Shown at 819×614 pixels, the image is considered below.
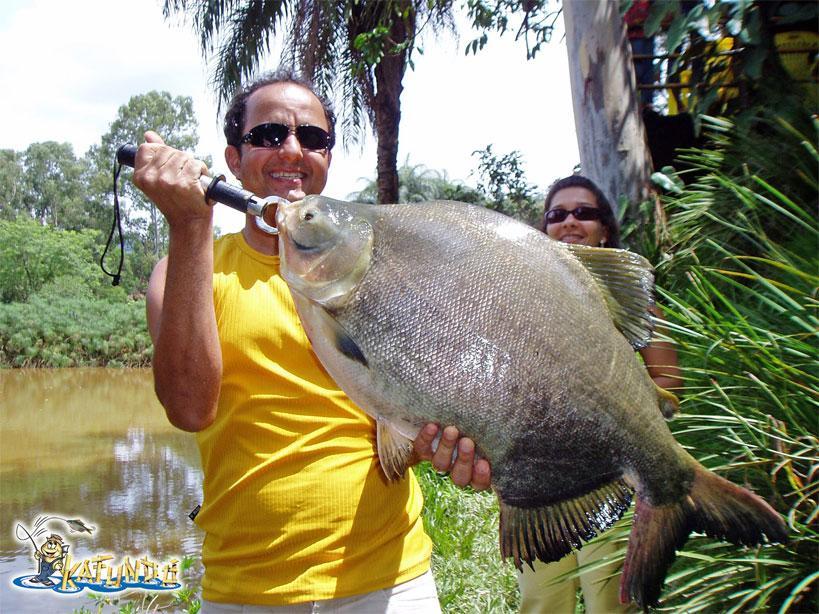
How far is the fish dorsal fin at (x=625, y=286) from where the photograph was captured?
1905 millimetres

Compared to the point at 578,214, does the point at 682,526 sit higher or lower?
lower

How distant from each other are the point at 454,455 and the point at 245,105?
1.45 meters

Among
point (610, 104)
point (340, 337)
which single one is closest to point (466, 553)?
point (610, 104)

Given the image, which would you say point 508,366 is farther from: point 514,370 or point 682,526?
point 682,526

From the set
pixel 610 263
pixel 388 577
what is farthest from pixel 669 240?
pixel 388 577

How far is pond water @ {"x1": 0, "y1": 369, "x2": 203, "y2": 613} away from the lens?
8344mm

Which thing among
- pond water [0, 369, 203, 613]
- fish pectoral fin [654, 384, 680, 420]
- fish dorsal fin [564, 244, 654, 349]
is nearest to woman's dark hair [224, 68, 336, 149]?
→ fish dorsal fin [564, 244, 654, 349]

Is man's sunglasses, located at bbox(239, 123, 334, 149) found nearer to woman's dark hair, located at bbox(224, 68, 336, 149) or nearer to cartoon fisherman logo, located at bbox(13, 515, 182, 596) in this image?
woman's dark hair, located at bbox(224, 68, 336, 149)

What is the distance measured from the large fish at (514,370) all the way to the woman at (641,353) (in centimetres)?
121

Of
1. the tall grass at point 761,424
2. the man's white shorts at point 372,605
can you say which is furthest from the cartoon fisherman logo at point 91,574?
the tall grass at point 761,424

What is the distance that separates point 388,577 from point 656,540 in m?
0.77

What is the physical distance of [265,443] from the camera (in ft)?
6.82

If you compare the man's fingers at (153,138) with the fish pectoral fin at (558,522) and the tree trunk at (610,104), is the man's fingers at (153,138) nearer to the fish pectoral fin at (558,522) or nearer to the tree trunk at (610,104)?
the fish pectoral fin at (558,522)

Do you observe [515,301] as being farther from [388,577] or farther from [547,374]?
[388,577]
